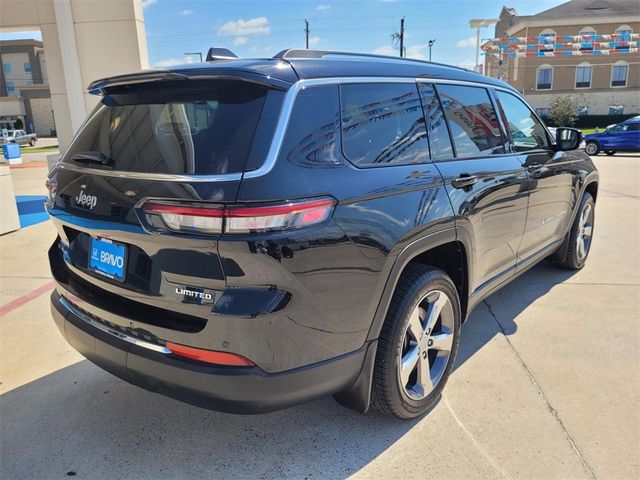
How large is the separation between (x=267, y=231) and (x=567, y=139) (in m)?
3.62

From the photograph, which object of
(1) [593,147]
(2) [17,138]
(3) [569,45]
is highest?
(3) [569,45]

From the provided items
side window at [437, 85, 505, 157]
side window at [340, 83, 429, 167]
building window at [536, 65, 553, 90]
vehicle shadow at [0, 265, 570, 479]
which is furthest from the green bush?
vehicle shadow at [0, 265, 570, 479]

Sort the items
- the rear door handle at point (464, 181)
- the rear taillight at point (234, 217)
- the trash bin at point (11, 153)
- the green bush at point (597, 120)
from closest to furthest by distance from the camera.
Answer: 1. the rear taillight at point (234, 217)
2. the rear door handle at point (464, 181)
3. the trash bin at point (11, 153)
4. the green bush at point (597, 120)

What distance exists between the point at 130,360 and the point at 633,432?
261 cm

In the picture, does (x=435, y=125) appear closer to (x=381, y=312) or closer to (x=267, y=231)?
(x=381, y=312)

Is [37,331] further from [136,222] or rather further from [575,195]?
[575,195]

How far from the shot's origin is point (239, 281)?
6.15ft

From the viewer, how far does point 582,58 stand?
49.8 metres

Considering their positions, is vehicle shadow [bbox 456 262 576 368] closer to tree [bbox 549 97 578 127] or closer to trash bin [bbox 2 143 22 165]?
trash bin [bbox 2 143 22 165]

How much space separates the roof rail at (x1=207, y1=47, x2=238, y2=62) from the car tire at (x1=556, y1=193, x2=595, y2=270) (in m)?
3.82

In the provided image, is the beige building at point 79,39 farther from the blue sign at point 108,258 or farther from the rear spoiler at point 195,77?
the blue sign at point 108,258

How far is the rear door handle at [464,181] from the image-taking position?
2.80 metres

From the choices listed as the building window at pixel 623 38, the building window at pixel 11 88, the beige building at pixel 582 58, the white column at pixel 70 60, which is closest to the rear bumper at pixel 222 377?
the white column at pixel 70 60

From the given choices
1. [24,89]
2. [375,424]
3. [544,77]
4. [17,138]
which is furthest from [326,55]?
[24,89]
